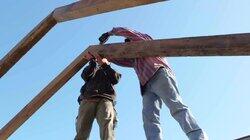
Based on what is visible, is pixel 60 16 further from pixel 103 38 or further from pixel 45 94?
pixel 103 38

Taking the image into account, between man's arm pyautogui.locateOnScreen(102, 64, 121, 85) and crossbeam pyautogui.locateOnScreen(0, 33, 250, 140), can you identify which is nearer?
crossbeam pyautogui.locateOnScreen(0, 33, 250, 140)

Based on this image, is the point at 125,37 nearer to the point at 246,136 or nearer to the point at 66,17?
the point at 66,17

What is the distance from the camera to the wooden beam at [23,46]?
4.20 meters

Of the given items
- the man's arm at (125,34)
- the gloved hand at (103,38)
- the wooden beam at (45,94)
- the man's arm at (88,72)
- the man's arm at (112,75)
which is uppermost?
the man's arm at (125,34)

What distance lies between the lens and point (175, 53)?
358 cm

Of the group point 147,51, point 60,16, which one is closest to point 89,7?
point 60,16

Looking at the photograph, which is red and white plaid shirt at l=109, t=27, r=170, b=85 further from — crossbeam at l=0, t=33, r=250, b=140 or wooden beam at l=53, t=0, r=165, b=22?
wooden beam at l=53, t=0, r=165, b=22

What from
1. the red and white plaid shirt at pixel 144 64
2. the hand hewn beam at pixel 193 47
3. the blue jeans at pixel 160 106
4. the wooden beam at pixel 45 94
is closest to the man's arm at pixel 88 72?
the red and white plaid shirt at pixel 144 64

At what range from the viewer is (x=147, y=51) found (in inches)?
155

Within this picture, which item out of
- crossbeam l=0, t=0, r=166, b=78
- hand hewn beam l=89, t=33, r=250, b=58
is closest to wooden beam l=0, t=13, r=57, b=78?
crossbeam l=0, t=0, r=166, b=78

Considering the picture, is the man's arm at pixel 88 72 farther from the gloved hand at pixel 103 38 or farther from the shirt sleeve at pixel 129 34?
the shirt sleeve at pixel 129 34

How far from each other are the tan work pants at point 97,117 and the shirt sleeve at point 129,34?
785mm

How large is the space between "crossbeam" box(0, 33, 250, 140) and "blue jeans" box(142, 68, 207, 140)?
60 centimetres

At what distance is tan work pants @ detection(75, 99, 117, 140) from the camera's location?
204 inches
